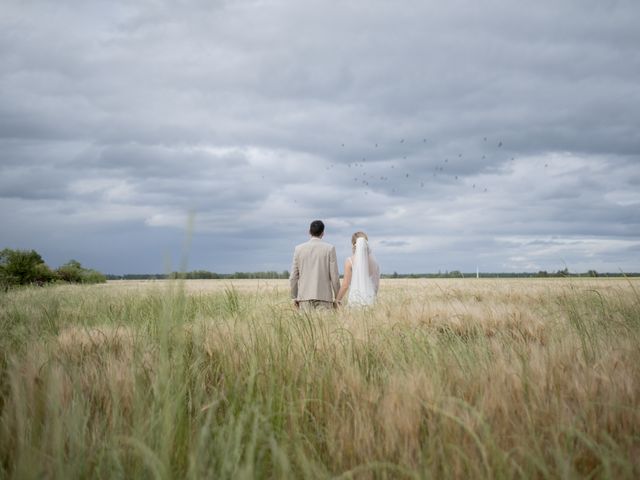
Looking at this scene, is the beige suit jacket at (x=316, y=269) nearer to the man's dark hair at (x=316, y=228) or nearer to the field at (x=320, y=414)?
the man's dark hair at (x=316, y=228)

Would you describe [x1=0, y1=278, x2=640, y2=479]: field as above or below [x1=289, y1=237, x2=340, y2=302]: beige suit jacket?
below

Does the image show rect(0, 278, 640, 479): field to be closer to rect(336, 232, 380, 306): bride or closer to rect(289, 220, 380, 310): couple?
rect(289, 220, 380, 310): couple

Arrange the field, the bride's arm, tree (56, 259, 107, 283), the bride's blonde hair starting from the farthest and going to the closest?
tree (56, 259, 107, 283) < the bride's blonde hair < the bride's arm < the field

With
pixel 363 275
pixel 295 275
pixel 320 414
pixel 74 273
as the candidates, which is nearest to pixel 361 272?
pixel 363 275

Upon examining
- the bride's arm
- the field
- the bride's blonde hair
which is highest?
the bride's blonde hair

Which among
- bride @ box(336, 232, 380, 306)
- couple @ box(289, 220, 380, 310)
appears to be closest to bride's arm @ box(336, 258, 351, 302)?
bride @ box(336, 232, 380, 306)

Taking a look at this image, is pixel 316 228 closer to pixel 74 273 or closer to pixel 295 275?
pixel 295 275

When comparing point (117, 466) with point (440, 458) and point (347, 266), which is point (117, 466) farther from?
point (347, 266)

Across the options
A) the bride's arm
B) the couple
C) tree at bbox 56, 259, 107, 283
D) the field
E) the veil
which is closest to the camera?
the field

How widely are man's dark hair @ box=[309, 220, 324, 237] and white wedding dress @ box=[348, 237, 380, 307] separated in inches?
67.4

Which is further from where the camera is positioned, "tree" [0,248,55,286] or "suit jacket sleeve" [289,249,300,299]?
"tree" [0,248,55,286]

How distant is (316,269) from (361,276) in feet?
5.84

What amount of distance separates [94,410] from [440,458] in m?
1.94

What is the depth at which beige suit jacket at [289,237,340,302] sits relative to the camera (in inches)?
348
